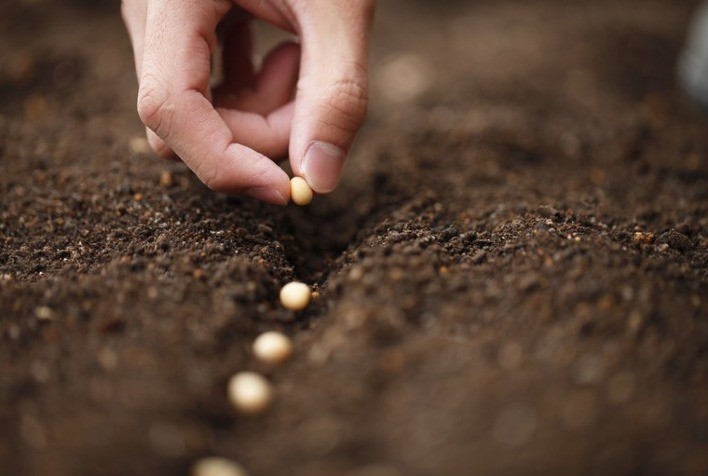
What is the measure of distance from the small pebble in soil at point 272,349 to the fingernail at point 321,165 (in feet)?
1.38

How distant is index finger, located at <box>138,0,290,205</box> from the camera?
1.37 m

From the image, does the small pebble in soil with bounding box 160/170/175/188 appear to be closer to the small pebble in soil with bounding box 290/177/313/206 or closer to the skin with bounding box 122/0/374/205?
the skin with bounding box 122/0/374/205

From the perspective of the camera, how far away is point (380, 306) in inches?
48.4

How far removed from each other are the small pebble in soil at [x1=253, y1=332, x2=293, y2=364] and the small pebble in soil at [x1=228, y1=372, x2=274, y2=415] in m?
0.06

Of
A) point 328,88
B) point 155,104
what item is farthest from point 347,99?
point 155,104

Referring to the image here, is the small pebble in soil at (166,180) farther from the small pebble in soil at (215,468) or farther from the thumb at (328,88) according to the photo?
the small pebble in soil at (215,468)

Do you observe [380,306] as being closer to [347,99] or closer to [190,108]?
[347,99]

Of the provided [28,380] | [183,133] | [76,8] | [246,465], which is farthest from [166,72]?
[76,8]

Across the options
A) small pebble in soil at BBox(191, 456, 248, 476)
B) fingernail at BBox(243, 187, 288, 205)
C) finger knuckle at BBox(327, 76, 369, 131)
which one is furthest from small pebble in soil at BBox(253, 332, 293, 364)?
finger knuckle at BBox(327, 76, 369, 131)

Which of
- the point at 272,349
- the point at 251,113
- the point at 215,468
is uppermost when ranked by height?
the point at 251,113

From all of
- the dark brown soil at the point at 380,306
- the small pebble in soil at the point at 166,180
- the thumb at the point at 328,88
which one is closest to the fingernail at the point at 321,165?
the thumb at the point at 328,88

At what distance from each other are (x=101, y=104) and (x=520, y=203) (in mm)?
1729

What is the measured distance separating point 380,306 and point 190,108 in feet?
2.11

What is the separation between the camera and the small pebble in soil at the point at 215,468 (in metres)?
1.01
